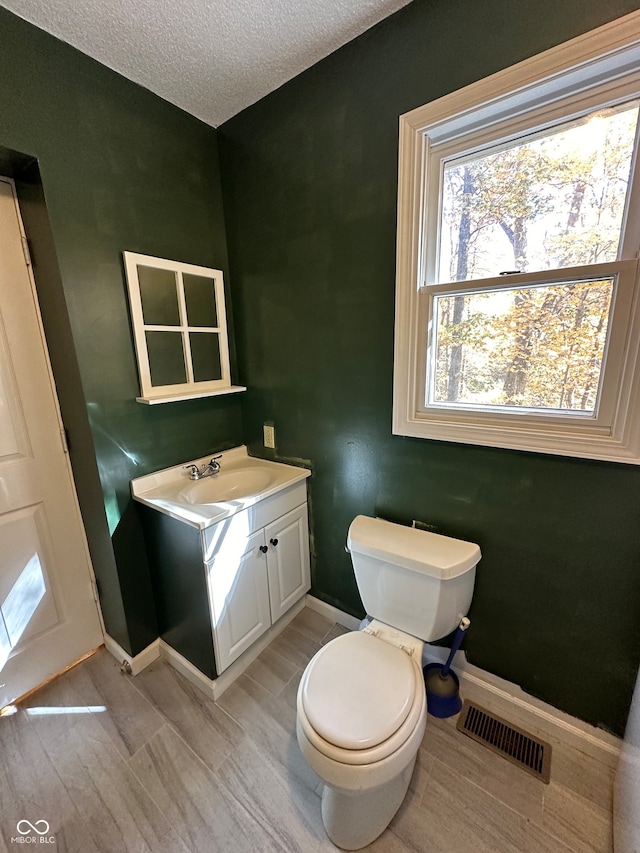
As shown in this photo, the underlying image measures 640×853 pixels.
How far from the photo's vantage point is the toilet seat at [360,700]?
0.89 m

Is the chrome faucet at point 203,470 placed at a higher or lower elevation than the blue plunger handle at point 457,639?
higher

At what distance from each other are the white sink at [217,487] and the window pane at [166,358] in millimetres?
425

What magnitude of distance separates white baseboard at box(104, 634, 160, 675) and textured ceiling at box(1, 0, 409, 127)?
240cm

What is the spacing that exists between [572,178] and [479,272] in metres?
0.34

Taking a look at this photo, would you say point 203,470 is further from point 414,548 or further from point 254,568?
point 414,548

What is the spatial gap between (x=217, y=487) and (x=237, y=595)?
51cm

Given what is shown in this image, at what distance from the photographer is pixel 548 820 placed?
1.04m

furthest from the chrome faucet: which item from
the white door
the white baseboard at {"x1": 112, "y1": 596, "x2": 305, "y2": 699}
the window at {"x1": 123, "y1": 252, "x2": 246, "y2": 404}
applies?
the white baseboard at {"x1": 112, "y1": 596, "x2": 305, "y2": 699}

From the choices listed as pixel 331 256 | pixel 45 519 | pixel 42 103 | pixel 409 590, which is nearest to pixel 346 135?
pixel 331 256

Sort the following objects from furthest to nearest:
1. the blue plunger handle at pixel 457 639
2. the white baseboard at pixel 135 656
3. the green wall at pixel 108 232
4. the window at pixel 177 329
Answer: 1. the white baseboard at pixel 135 656
2. the window at pixel 177 329
3. the blue plunger handle at pixel 457 639
4. the green wall at pixel 108 232

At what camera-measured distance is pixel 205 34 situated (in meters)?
1.16

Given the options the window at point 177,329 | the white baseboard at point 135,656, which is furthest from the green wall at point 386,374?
the white baseboard at point 135,656

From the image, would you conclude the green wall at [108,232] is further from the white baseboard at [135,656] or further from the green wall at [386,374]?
the green wall at [386,374]

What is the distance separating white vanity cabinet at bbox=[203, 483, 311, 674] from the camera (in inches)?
52.4
